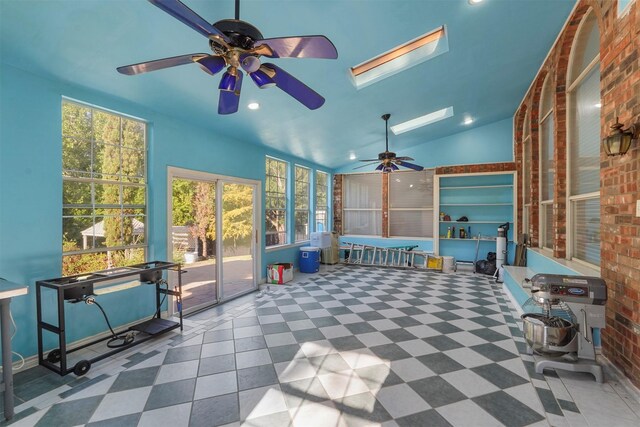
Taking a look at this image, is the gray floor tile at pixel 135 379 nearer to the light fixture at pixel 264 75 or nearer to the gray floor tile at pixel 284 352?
the gray floor tile at pixel 284 352

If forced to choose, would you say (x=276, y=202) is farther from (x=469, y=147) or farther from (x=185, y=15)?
(x=185, y=15)

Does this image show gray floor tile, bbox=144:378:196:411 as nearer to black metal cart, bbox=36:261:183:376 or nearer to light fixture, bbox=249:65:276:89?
black metal cart, bbox=36:261:183:376

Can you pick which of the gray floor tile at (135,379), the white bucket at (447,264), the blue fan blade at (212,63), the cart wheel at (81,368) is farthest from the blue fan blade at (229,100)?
the white bucket at (447,264)

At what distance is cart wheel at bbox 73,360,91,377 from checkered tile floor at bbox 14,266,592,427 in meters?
0.07

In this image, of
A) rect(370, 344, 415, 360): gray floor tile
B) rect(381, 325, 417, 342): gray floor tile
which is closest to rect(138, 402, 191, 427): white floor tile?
rect(370, 344, 415, 360): gray floor tile

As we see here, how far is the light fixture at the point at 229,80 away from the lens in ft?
6.33

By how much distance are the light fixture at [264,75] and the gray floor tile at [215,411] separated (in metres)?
2.35

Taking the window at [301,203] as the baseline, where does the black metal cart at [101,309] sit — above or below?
below

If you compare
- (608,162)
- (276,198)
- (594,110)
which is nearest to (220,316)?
(276,198)

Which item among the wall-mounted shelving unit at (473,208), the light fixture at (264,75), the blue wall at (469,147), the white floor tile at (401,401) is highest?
the blue wall at (469,147)

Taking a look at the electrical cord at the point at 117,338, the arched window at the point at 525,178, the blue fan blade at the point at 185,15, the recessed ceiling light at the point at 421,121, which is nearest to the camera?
the blue fan blade at the point at 185,15

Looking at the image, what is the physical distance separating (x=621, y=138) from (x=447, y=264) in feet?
18.1

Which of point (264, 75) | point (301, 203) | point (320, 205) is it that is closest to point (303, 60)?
point (264, 75)

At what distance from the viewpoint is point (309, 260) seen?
23.6 ft
